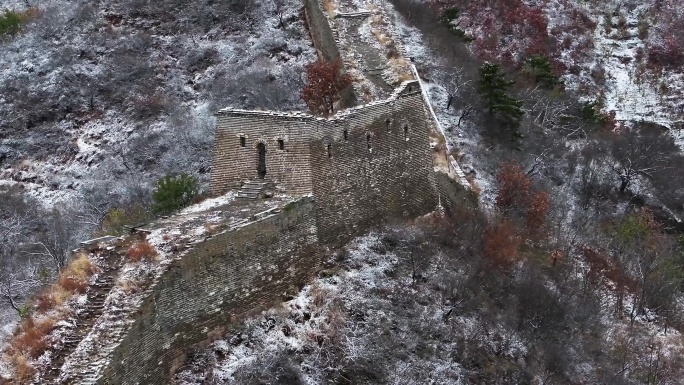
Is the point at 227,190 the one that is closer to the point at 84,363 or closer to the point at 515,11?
the point at 84,363

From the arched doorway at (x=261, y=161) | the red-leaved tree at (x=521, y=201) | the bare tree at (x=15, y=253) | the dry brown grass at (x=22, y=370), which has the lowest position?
the bare tree at (x=15, y=253)

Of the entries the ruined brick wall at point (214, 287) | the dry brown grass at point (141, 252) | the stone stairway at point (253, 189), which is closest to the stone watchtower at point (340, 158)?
the stone stairway at point (253, 189)

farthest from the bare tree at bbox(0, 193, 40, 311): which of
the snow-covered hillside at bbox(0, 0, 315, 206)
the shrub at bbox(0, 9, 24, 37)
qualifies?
the shrub at bbox(0, 9, 24, 37)

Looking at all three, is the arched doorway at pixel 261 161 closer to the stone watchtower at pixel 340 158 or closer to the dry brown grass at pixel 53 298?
the stone watchtower at pixel 340 158

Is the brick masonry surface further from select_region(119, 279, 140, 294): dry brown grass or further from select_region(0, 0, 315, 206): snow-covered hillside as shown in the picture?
select_region(0, 0, 315, 206): snow-covered hillside

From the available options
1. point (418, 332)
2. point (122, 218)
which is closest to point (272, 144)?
point (418, 332)

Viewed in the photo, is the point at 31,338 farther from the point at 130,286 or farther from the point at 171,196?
the point at 171,196
